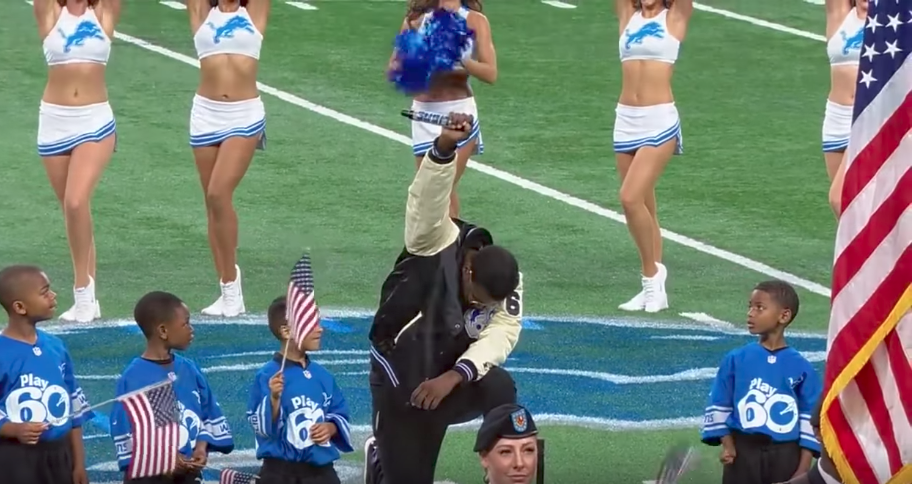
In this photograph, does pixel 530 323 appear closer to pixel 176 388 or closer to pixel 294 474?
pixel 294 474

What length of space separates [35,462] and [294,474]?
0.94 m

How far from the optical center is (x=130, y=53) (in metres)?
16.9

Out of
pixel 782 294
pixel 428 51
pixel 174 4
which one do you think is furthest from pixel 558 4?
pixel 782 294

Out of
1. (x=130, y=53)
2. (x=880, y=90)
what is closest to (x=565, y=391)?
(x=880, y=90)

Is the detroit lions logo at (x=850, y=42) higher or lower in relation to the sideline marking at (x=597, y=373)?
higher

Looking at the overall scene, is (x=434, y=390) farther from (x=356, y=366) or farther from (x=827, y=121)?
(x=827, y=121)

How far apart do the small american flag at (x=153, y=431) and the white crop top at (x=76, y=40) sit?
388cm

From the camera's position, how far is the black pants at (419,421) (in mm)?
6672

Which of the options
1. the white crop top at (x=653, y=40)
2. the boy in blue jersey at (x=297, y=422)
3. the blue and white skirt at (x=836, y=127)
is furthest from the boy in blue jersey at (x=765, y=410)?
the blue and white skirt at (x=836, y=127)

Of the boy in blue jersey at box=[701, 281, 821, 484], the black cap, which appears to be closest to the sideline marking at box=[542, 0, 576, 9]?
the boy in blue jersey at box=[701, 281, 821, 484]

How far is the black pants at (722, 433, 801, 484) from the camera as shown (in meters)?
7.06

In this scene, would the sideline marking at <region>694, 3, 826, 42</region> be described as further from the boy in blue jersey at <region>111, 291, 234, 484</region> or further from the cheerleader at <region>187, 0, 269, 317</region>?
the boy in blue jersey at <region>111, 291, 234, 484</region>

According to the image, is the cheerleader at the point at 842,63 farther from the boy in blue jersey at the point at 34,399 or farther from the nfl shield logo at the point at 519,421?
the nfl shield logo at the point at 519,421

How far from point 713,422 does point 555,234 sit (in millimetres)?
4922
